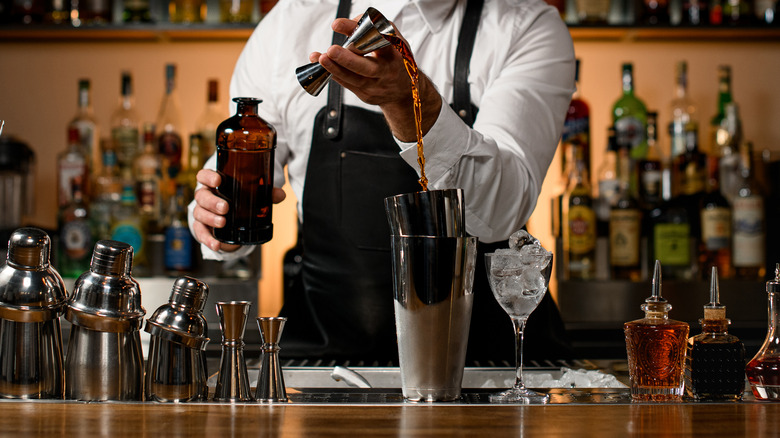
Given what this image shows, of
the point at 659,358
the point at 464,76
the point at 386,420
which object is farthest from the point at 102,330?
the point at 464,76

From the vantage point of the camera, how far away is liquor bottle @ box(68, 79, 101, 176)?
96.6 inches

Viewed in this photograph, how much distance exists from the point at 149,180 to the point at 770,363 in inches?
72.6

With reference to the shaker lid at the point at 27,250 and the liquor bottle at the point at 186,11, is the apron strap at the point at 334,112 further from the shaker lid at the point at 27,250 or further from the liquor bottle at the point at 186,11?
the liquor bottle at the point at 186,11

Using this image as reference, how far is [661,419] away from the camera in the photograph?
0.77 m

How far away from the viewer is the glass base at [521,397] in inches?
34.3

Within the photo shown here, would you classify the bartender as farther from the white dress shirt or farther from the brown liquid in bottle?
the brown liquid in bottle

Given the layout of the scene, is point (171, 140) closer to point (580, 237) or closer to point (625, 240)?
point (580, 237)

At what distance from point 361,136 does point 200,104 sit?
1.16 metres

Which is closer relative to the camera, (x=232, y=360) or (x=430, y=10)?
(x=232, y=360)

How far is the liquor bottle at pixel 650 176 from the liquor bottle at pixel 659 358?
1484mm

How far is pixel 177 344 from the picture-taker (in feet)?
2.83

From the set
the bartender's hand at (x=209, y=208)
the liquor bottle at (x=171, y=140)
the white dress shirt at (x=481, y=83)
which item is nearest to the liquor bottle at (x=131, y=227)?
Answer: the liquor bottle at (x=171, y=140)

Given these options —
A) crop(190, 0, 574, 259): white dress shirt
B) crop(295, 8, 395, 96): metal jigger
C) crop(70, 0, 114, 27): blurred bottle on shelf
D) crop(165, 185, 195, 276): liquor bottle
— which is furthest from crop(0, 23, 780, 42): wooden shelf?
crop(295, 8, 395, 96): metal jigger

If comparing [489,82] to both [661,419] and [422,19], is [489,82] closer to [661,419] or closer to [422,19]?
[422,19]
